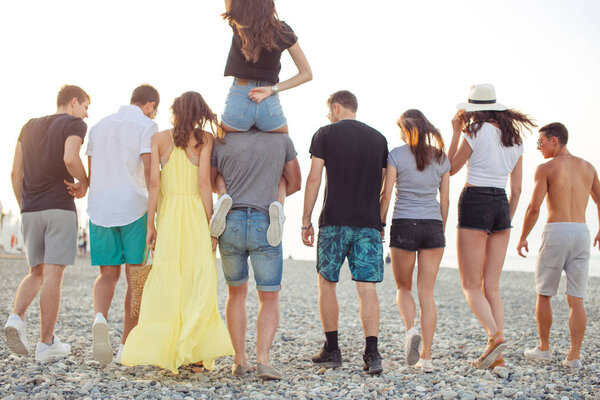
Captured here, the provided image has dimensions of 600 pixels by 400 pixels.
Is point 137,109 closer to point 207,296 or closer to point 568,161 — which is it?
point 207,296

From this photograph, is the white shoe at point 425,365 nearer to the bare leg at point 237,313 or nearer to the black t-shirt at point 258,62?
the bare leg at point 237,313

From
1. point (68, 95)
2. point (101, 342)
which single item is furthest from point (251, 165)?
point (68, 95)

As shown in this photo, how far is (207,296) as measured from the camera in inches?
184

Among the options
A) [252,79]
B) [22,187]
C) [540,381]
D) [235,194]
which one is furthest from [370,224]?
[22,187]

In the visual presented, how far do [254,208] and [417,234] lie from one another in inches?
60.8

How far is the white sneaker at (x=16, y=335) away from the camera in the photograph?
17.9ft

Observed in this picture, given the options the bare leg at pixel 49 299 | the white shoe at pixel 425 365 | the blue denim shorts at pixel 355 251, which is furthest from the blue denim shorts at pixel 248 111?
the white shoe at pixel 425 365

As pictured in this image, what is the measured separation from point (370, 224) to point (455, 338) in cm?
428

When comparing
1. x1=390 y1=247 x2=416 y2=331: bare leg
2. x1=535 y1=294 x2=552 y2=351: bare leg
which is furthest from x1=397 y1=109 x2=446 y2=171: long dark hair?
x1=535 y1=294 x2=552 y2=351: bare leg

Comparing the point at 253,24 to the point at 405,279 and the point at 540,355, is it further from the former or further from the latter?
the point at 540,355

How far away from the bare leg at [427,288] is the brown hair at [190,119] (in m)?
2.26

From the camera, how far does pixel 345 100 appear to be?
5.38m

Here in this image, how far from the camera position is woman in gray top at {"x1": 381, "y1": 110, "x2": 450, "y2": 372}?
5.31m

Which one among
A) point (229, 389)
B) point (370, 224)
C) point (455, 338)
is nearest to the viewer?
point (229, 389)
